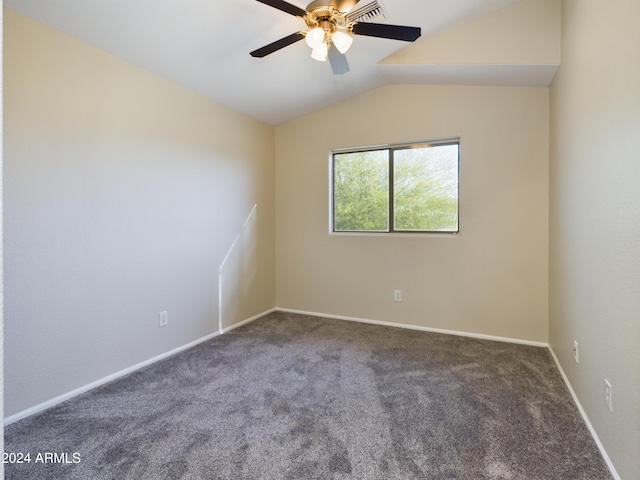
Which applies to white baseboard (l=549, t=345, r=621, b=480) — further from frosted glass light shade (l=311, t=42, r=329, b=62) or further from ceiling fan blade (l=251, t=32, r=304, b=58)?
ceiling fan blade (l=251, t=32, r=304, b=58)

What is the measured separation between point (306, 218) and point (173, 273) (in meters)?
1.73

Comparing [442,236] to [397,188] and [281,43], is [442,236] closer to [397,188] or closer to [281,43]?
[397,188]

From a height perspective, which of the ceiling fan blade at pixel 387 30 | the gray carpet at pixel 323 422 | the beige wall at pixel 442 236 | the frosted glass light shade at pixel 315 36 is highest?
the ceiling fan blade at pixel 387 30

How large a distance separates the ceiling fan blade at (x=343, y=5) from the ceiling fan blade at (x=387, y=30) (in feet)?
0.40

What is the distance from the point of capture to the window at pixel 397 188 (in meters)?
3.40

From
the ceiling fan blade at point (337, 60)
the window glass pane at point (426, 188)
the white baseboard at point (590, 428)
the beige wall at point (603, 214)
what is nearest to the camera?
the beige wall at point (603, 214)

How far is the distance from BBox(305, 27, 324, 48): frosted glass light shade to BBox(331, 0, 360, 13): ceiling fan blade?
0.14 meters

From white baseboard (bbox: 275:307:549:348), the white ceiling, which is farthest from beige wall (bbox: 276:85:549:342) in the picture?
the white ceiling

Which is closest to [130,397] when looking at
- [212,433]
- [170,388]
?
[170,388]

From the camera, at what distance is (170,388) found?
2.28 m

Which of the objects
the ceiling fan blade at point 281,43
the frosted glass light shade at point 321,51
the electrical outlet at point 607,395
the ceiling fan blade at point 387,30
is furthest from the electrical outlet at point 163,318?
the electrical outlet at point 607,395

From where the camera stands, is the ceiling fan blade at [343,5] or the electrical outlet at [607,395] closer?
the electrical outlet at [607,395]

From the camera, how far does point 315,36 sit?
1.90 m

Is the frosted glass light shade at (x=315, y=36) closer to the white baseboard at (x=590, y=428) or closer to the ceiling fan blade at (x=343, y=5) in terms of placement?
the ceiling fan blade at (x=343, y=5)
